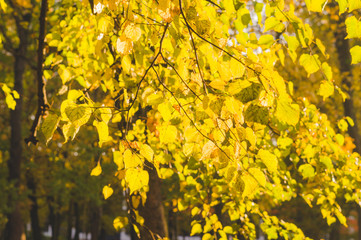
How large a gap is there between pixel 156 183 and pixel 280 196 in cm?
158

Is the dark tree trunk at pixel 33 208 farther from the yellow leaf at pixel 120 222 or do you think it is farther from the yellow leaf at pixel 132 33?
the yellow leaf at pixel 132 33

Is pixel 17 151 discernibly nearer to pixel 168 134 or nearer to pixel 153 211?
pixel 153 211

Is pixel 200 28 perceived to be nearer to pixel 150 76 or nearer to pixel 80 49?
pixel 150 76

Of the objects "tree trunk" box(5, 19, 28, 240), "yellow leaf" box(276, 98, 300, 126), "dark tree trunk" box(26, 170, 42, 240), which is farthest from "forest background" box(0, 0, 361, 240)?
"dark tree trunk" box(26, 170, 42, 240)

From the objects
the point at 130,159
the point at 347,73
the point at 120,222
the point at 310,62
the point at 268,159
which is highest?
the point at 347,73

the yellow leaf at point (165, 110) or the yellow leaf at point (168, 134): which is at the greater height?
the yellow leaf at point (165, 110)

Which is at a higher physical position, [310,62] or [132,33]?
[132,33]

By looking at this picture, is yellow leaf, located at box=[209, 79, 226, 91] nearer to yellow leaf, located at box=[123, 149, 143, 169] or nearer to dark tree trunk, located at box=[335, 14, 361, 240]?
yellow leaf, located at box=[123, 149, 143, 169]

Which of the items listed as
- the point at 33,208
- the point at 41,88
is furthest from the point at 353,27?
the point at 33,208

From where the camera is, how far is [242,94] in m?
1.53

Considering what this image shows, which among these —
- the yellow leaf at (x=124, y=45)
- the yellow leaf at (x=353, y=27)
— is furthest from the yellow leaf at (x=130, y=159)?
the yellow leaf at (x=353, y=27)

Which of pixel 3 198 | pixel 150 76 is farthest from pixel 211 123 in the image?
pixel 3 198

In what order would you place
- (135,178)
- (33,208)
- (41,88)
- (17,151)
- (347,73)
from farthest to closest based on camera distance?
1. (33,208)
2. (17,151)
3. (347,73)
4. (41,88)
5. (135,178)

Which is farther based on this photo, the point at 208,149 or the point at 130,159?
the point at 130,159
